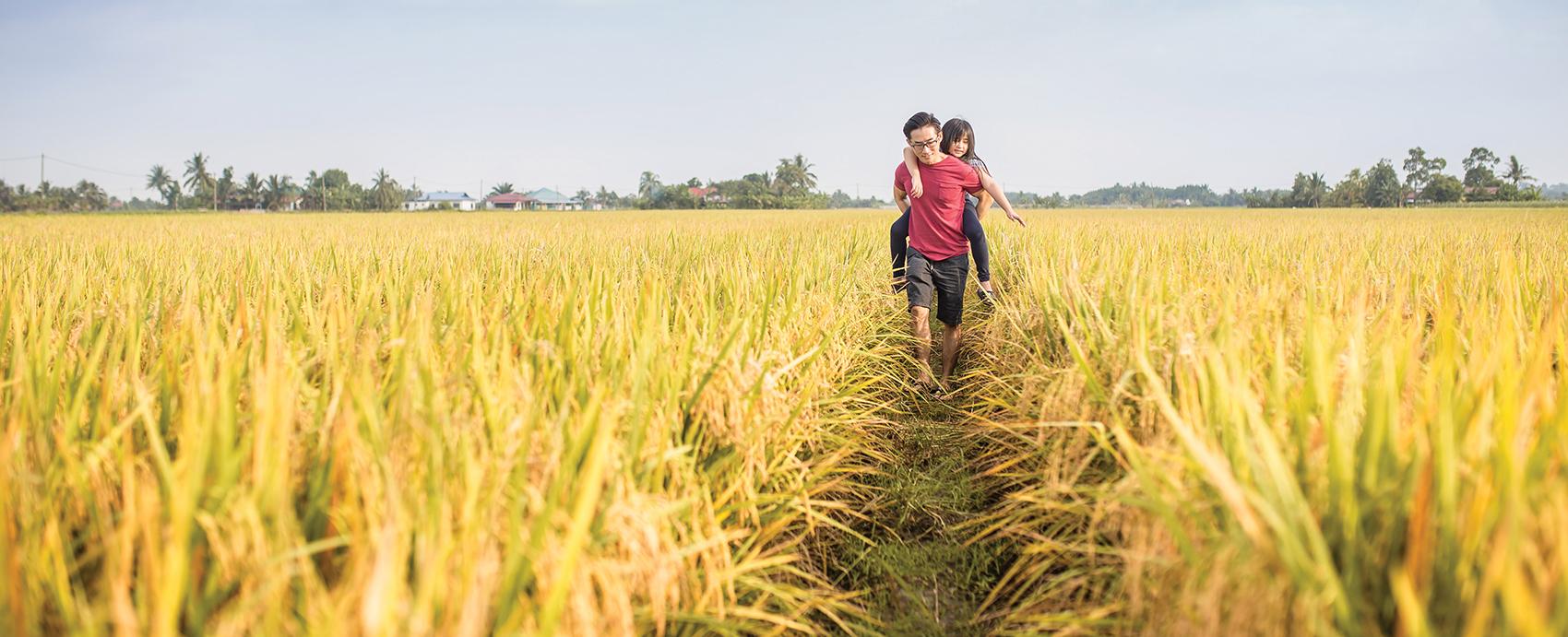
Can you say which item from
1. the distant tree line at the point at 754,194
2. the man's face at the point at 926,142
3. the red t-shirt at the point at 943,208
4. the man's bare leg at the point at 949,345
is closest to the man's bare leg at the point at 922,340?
the man's bare leg at the point at 949,345

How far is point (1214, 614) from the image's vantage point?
979 millimetres

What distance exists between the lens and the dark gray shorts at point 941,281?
3.81 m

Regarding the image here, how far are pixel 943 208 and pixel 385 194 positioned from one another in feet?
256

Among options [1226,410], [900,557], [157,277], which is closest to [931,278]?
[900,557]

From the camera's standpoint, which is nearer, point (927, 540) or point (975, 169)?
point (927, 540)

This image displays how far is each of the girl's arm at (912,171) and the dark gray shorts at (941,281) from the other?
1.01ft

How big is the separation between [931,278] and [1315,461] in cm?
277

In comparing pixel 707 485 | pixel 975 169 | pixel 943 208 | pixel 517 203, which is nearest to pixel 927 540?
pixel 707 485

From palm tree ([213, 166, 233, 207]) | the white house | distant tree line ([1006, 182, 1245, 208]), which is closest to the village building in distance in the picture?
the white house

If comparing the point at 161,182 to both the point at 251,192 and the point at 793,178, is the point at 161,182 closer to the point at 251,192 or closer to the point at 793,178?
the point at 251,192

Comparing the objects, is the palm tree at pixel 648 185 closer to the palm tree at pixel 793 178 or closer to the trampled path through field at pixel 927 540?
the palm tree at pixel 793 178

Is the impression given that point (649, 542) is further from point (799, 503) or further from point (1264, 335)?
point (1264, 335)

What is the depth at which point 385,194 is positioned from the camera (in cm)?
7112

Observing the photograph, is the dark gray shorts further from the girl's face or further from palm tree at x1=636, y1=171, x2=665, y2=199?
palm tree at x1=636, y1=171, x2=665, y2=199
